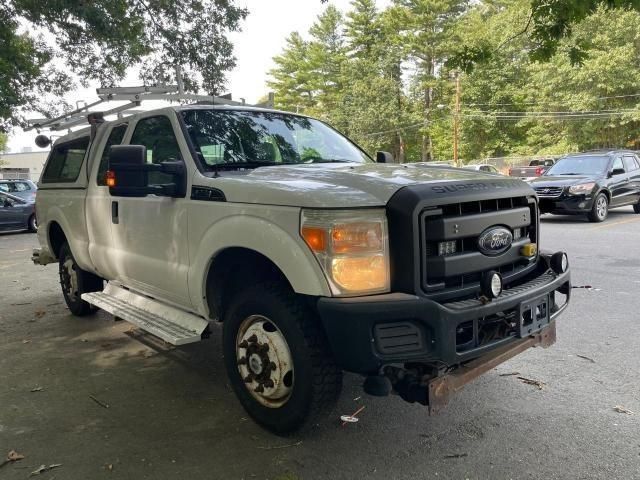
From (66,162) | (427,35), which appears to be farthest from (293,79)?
(66,162)

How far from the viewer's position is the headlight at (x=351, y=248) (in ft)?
8.61

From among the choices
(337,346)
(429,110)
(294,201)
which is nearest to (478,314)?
(337,346)

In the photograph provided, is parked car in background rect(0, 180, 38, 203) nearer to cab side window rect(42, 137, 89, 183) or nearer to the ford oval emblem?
cab side window rect(42, 137, 89, 183)

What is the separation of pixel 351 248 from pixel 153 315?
207 centimetres

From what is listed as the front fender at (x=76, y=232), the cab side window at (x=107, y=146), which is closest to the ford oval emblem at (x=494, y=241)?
the cab side window at (x=107, y=146)

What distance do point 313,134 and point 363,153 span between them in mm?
488

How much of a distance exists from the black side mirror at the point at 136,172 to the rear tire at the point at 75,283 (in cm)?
234

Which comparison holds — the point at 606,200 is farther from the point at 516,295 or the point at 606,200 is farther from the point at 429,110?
the point at 429,110

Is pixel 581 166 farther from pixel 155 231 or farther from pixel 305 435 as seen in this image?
pixel 305 435

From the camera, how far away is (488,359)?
9.68ft

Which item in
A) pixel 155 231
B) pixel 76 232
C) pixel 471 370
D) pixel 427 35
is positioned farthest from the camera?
pixel 427 35

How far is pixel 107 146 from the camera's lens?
16.2 ft

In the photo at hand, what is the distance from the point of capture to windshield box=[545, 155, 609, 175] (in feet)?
43.9

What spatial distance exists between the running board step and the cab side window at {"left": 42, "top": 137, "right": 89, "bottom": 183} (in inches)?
53.9
